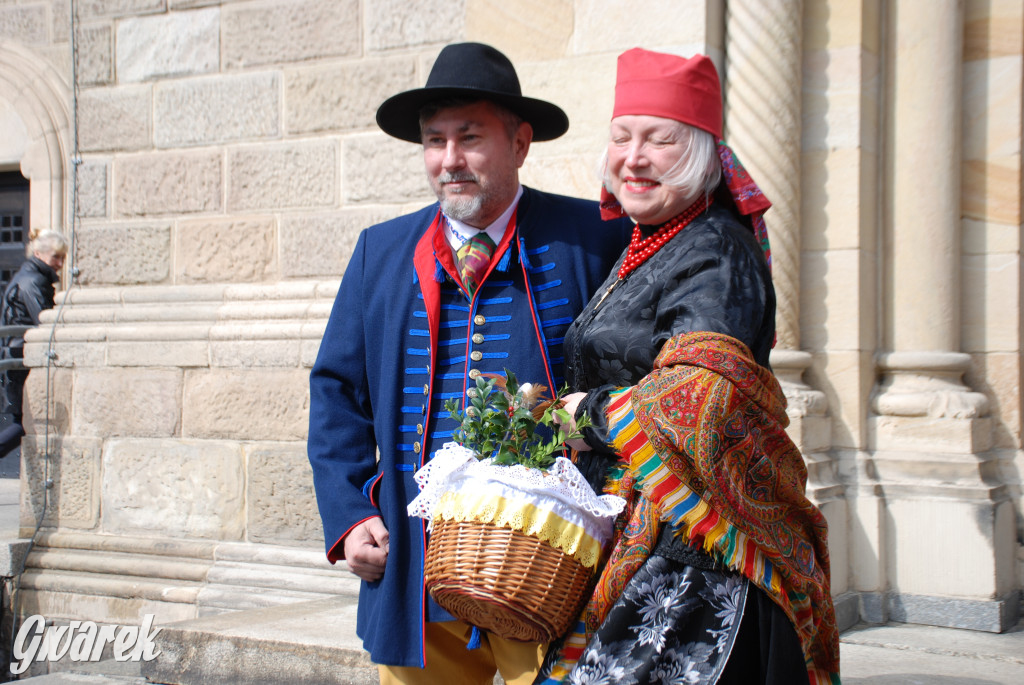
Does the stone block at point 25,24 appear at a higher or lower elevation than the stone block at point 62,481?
higher

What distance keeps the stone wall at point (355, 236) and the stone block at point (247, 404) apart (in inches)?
0.5

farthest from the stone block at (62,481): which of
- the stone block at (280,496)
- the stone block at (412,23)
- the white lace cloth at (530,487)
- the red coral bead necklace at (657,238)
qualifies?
the red coral bead necklace at (657,238)

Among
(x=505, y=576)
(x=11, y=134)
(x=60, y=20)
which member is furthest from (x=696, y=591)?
(x=11, y=134)

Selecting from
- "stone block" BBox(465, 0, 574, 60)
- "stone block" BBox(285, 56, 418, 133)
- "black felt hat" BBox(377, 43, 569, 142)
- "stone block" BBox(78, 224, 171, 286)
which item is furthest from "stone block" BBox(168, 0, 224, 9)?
"black felt hat" BBox(377, 43, 569, 142)

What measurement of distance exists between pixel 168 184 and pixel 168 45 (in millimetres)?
708

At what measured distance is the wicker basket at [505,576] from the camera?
1665 millimetres

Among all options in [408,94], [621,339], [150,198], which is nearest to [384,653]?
[621,339]

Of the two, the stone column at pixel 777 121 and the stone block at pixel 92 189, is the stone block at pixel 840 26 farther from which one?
the stone block at pixel 92 189

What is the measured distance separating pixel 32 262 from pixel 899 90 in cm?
515

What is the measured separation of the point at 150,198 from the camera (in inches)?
202

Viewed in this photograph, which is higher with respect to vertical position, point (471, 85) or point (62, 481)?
point (471, 85)

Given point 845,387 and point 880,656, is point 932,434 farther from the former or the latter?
point 880,656

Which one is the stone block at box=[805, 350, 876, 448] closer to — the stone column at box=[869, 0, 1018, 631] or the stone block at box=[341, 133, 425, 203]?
the stone column at box=[869, 0, 1018, 631]

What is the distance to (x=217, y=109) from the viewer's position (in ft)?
16.4
